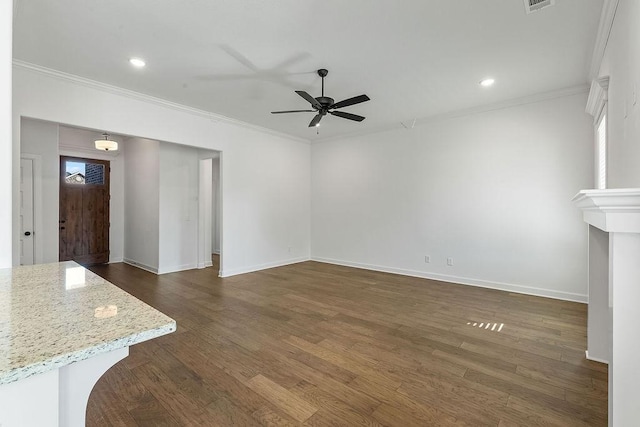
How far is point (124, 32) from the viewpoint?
277 centimetres

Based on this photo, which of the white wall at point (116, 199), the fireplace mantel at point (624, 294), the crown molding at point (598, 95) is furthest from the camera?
the white wall at point (116, 199)

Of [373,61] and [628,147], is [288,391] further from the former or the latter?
[373,61]

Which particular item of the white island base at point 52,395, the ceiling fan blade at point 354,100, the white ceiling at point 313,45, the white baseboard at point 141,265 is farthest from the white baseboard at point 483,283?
the white island base at point 52,395

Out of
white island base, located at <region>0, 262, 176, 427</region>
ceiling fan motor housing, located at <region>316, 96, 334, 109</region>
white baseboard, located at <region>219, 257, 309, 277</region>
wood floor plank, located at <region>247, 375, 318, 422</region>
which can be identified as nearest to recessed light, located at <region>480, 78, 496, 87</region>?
ceiling fan motor housing, located at <region>316, 96, 334, 109</region>

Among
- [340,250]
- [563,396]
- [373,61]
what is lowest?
[563,396]

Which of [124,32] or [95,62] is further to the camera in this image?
[95,62]

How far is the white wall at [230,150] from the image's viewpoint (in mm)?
3514

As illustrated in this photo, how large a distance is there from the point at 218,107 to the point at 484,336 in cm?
487

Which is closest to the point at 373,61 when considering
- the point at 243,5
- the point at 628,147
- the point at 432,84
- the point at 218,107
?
the point at 432,84

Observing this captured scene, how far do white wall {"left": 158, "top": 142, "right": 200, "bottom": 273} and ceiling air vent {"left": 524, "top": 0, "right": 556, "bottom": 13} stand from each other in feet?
19.6

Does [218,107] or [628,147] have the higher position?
[218,107]

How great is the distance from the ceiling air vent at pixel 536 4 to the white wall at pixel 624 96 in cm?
44

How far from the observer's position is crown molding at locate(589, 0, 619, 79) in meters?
2.27

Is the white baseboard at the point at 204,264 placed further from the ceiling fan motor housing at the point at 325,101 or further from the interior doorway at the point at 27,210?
the ceiling fan motor housing at the point at 325,101
